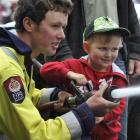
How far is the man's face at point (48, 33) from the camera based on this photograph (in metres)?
3.34

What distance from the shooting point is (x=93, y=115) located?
3.04 m

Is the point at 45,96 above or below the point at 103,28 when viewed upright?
below

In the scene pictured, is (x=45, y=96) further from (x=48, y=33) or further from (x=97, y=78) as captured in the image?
(x=48, y=33)

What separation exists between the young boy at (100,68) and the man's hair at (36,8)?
38 cm

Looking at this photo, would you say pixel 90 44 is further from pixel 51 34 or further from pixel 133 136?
pixel 133 136

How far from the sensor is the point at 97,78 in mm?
3650

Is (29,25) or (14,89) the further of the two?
(29,25)

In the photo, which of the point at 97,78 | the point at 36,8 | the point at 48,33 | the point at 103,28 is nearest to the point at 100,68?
the point at 97,78

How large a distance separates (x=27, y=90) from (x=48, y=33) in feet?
1.41

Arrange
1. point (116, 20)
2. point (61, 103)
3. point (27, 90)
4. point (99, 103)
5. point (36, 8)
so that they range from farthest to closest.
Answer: point (116, 20), point (61, 103), point (36, 8), point (27, 90), point (99, 103)

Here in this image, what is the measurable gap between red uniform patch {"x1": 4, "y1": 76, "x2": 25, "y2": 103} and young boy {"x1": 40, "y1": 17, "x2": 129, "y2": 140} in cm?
65

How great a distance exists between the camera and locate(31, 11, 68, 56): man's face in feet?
11.0

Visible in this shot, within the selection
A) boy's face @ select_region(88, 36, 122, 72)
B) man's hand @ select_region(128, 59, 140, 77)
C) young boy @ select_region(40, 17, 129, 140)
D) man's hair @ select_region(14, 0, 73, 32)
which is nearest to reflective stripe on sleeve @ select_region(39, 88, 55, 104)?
young boy @ select_region(40, 17, 129, 140)

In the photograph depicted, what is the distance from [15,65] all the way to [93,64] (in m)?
0.88
